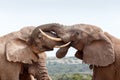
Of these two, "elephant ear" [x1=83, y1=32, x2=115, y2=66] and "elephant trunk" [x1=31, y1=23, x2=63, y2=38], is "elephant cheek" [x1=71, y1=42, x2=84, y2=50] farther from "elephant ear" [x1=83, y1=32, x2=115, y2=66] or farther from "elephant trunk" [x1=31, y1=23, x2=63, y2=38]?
"elephant trunk" [x1=31, y1=23, x2=63, y2=38]

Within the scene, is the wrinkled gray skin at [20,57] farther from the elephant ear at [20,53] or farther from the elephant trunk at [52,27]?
the elephant trunk at [52,27]

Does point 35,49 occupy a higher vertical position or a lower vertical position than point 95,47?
lower

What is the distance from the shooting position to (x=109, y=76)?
1064 centimetres

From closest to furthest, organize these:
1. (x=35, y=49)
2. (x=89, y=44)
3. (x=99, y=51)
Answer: (x=99, y=51) → (x=89, y=44) → (x=35, y=49)

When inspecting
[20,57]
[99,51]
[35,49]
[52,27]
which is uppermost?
[52,27]

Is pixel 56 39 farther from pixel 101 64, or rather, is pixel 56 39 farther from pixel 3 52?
pixel 3 52

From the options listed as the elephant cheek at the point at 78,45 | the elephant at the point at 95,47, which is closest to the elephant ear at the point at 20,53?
the elephant at the point at 95,47

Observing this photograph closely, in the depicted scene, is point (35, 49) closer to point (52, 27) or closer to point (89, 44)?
point (52, 27)

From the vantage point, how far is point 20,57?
13766 millimetres

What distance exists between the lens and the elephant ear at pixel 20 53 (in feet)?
45.1

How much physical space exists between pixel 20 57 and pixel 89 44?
10.7ft

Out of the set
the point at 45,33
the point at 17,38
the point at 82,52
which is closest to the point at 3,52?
the point at 17,38

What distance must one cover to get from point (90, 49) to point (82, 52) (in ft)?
1.23

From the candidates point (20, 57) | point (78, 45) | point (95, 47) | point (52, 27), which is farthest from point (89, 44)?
point (20, 57)
